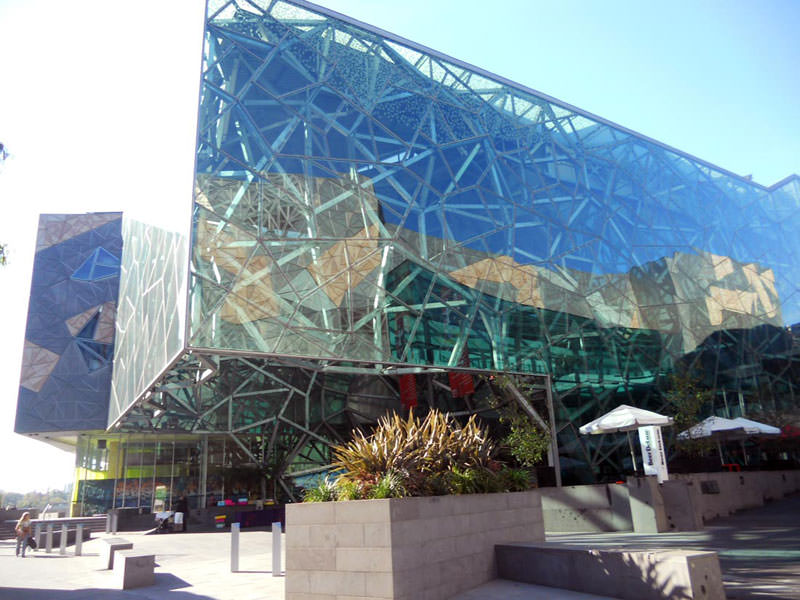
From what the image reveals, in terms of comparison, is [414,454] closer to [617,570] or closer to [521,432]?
[617,570]

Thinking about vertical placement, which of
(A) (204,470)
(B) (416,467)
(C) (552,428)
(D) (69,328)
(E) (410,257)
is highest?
(D) (69,328)

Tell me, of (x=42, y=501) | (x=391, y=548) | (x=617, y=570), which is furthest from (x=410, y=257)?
(x=42, y=501)

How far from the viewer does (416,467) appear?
27.2 feet

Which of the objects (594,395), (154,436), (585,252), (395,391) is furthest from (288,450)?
(585,252)

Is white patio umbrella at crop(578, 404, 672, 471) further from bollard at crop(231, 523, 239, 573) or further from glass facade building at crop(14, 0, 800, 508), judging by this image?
bollard at crop(231, 523, 239, 573)

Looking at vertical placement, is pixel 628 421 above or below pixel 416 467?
above

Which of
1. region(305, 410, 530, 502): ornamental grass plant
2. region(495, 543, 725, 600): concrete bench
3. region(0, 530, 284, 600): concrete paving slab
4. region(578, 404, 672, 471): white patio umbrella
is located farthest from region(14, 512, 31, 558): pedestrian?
region(578, 404, 672, 471): white patio umbrella

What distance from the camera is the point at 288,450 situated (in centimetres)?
3142

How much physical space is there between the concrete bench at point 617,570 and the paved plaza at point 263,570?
0.25 meters

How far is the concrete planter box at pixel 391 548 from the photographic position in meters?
7.03

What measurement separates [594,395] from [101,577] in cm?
1873

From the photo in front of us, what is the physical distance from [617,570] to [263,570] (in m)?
7.27

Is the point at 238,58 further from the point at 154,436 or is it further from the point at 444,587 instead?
the point at 154,436

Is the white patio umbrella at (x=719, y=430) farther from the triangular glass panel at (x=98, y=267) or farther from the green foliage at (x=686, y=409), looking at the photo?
the triangular glass panel at (x=98, y=267)
